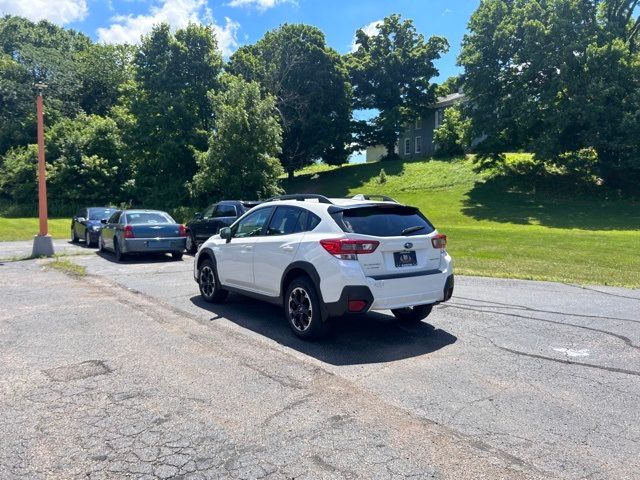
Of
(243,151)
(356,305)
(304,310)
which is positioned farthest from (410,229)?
(243,151)

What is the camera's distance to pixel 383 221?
6391mm

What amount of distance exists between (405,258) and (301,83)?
4361cm

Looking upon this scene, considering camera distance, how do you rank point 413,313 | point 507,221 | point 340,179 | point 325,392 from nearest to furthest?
point 325,392
point 413,313
point 507,221
point 340,179

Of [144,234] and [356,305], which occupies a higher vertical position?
[144,234]

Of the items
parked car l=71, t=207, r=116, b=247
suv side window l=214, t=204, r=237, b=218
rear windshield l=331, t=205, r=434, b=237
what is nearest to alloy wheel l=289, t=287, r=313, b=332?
rear windshield l=331, t=205, r=434, b=237

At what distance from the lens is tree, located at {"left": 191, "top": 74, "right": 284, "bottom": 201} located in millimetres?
31000

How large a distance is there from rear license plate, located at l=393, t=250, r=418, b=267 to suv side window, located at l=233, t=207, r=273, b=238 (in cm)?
217

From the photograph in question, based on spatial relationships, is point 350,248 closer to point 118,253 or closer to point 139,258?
point 118,253

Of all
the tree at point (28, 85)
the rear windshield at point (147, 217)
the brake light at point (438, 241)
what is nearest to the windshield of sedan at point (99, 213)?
the rear windshield at point (147, 217)

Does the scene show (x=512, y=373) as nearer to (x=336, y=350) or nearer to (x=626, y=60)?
(x=336, y=350)

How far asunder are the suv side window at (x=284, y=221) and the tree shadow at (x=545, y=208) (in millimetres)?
23890

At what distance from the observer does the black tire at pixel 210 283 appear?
8391mm

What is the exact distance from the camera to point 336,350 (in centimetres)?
598

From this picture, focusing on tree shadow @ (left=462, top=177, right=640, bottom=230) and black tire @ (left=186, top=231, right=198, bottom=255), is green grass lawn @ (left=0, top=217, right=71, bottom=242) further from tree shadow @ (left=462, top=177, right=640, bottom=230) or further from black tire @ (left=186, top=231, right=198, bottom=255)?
tree shadow @ (left=462, top=177, right=640, bottom=230)
